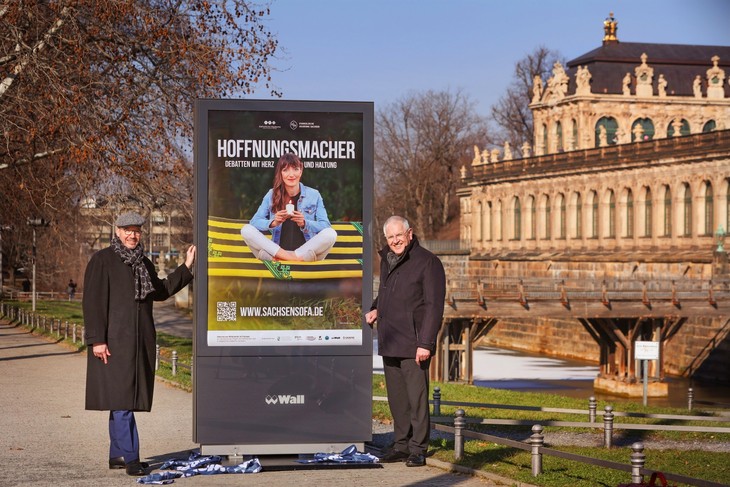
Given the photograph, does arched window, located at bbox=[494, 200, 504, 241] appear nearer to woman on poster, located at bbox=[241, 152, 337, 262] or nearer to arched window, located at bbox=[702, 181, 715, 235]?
arched window, located at bbox=[702, 181, 715, 235]

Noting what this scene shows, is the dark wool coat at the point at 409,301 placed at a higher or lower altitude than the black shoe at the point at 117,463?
higher

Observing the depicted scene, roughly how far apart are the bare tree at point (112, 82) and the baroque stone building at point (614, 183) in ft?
123

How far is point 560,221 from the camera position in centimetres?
8712

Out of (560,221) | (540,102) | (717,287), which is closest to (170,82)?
(717,287)

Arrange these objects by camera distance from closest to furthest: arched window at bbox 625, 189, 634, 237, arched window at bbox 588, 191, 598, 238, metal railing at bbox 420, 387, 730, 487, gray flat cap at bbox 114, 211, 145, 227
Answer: metal railing at bbox 420, 387, 730, 487 < gray flat cap at bbox 114, 211, 145, 227 < arched window at bbox 625, 189, 634, 237 < arched window at bbox 588, 191, 598, 238

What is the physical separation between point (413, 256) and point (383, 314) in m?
0.55

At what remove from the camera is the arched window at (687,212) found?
7094 centimetres

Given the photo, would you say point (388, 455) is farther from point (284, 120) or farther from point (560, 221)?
point (560, 221)

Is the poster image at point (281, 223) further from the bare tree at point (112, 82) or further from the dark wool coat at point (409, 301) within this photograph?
the bare tree at point (112, 82)

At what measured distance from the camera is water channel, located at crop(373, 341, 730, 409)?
A: 51562 mm

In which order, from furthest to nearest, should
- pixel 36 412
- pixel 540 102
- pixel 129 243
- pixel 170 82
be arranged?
pixel 540 102
pixel 170 82
pixel 36 412
pixel 129 243

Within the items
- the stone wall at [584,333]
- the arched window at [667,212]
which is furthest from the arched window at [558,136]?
the arched window at [667,212]

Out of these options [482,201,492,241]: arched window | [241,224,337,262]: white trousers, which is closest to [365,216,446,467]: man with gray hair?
[241,224,337,262]: white trousers

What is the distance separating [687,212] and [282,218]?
200ft
